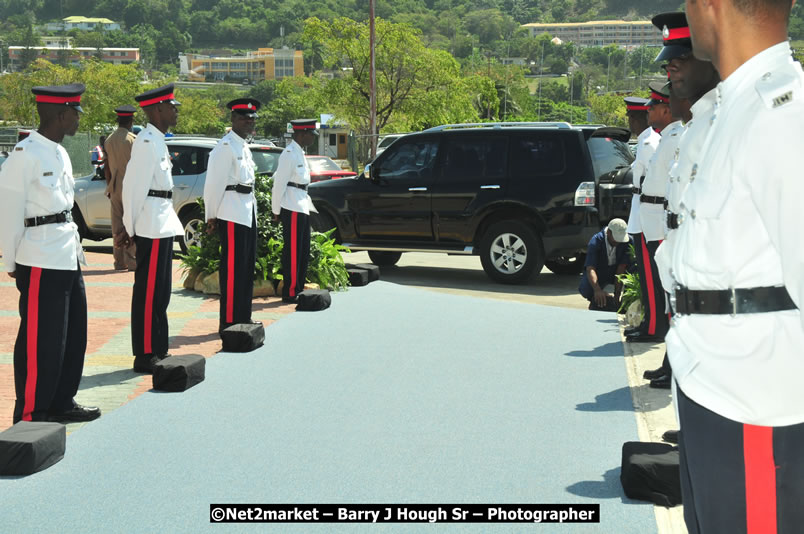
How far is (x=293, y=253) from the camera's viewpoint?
10.2 m

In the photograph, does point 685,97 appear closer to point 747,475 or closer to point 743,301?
point 743,301

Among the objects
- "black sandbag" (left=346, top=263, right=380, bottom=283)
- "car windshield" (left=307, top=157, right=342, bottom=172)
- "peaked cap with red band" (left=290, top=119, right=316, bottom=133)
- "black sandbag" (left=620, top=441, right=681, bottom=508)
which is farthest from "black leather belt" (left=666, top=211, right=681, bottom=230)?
"car windshield" (left=307, top=157, right=342, bottom=172)

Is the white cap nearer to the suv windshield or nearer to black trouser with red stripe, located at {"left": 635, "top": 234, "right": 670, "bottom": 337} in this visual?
black trouser with red stripe, located at {"left": 635, "top": 234, "right": 670, "bottom": 337}

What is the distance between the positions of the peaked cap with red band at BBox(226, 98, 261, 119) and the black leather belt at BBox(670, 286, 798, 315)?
661 centimetres

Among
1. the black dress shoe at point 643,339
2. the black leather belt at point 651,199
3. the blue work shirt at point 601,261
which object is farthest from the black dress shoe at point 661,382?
the blue work shirt at point 601,261

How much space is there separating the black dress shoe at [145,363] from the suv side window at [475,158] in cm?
673

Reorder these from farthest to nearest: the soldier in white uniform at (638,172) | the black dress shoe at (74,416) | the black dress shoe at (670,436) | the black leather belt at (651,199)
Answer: the soldier in white uniform at (638,172), the black leather belt at (651,199), the black dress shoe at (74,416), the black dress shoe at (670,436)

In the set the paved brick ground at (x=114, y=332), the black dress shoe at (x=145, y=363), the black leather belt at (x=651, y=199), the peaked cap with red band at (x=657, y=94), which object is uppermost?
the peaked cap with red band at (x=657, y=94)

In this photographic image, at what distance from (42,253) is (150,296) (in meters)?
1.54

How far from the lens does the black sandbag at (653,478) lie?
4293mm

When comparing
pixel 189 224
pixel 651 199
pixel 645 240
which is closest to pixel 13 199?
pixel 651 199

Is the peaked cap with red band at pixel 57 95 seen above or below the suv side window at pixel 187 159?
above

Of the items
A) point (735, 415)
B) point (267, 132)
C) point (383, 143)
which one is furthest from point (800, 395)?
point (267, 132)

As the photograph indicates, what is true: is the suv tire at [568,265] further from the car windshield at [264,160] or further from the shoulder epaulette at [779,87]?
the shoulder epaulette at [779,87]
